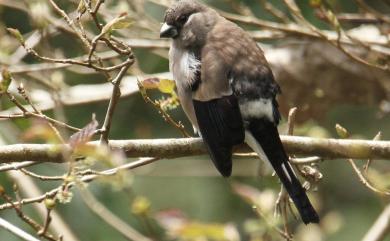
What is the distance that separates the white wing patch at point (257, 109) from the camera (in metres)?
3.25

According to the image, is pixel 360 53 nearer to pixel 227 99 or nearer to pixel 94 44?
pixel 227 99

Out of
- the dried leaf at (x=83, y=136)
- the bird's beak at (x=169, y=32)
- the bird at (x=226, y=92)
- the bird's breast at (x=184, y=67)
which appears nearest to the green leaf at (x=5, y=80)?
the dried leaf at (x=83, y=136)

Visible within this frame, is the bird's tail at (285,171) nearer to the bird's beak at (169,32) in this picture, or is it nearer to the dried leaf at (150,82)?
the dried leaf at (150,82)

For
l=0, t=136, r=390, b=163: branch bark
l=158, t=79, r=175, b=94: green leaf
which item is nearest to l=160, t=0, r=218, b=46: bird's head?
l=0, t=136, r=390, b=163: branch bark

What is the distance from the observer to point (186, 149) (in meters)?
2.80

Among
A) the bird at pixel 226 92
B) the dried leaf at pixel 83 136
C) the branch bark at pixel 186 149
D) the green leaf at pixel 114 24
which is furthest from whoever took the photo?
the bird at pixel 226 92

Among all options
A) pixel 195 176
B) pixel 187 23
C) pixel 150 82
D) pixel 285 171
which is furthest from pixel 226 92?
pixel 195 176

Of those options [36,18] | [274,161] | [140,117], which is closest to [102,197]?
[140,117]

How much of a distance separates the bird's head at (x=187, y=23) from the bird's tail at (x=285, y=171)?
65 cm

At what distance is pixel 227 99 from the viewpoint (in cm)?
321

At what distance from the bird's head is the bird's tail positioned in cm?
65

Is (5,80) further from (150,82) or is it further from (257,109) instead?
(257,109)

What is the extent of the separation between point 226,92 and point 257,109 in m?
0.15

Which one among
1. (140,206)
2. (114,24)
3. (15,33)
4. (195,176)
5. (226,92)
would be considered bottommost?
(195,176)
